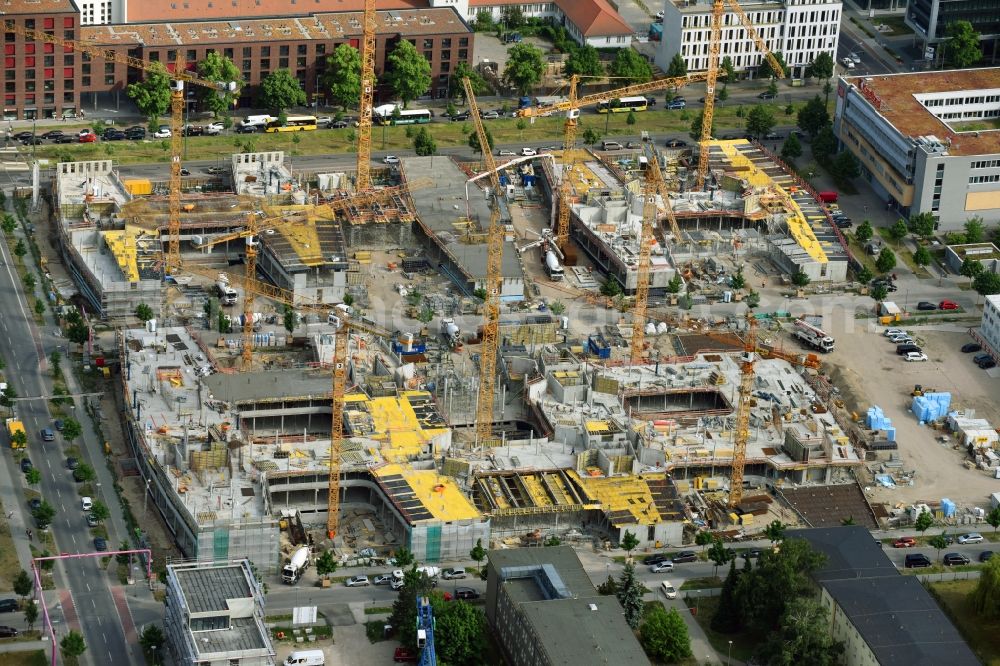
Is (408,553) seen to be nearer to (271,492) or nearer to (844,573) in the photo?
(271,492)

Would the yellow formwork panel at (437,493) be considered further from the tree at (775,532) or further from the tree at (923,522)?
the tree at (923,522)

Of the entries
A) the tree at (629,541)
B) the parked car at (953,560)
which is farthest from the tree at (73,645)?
the parked car at (953,560)

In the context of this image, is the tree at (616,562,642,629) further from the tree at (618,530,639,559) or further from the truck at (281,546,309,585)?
the truck at (281,546,309,585)

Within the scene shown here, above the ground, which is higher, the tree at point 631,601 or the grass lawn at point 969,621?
the tree at point 631,601

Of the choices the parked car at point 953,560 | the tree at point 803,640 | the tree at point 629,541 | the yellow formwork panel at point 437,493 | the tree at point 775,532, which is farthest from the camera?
the parked car at point 953,560

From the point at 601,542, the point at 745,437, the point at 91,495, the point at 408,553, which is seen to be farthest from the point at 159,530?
the point at 745,437

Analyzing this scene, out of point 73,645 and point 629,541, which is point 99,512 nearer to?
point 73,645

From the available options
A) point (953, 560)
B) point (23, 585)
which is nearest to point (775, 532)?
point (953, 560)
